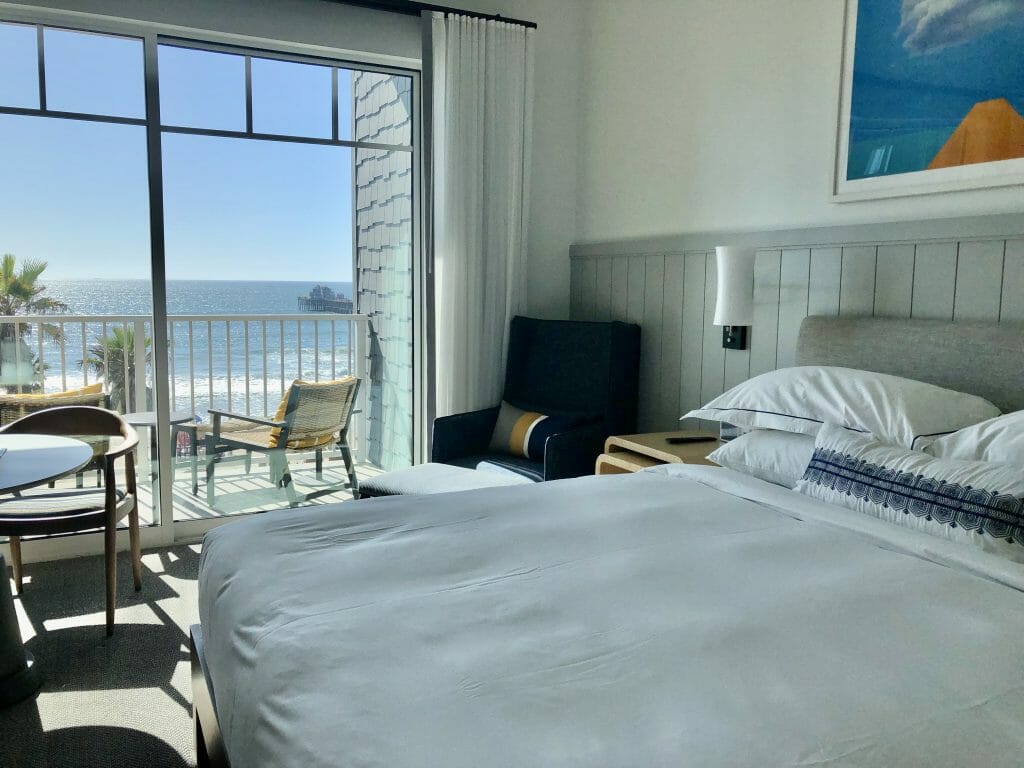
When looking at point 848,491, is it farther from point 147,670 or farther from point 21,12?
point 21,12

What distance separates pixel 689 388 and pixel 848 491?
152cm

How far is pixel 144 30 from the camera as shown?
3.32 metres

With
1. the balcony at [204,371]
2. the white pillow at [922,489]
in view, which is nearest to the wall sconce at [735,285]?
the white pillow at [922,489]

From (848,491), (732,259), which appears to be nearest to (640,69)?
(732,259)

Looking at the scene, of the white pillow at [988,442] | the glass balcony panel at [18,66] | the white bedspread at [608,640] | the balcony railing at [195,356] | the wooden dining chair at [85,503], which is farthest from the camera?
the balcony railing at [195,356]

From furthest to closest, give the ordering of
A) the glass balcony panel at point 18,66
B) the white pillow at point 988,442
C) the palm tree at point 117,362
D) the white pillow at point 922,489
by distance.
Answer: the palm tree at point 117,362 → the glass balcony panel at point 18,66 → the white pillow at point 988,442 → the white pillow at point 922,489

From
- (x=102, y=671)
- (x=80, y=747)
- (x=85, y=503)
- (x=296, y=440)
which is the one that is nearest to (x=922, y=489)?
(x=80, y=747)

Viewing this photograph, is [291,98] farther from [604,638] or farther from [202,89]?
[604,638]

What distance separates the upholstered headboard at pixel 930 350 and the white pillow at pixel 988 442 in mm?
224

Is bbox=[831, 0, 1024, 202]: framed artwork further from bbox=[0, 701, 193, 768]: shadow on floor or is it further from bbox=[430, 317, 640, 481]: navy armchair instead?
bbox=[0, 701, 193, 768]: shadow on floor

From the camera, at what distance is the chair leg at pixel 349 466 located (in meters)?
4.00

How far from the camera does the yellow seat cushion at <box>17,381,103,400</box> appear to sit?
11.3 feet

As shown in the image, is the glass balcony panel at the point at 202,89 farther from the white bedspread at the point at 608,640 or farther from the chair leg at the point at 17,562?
the white bedspread at the point at 608,640

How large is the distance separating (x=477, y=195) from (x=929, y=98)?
2.01 m
